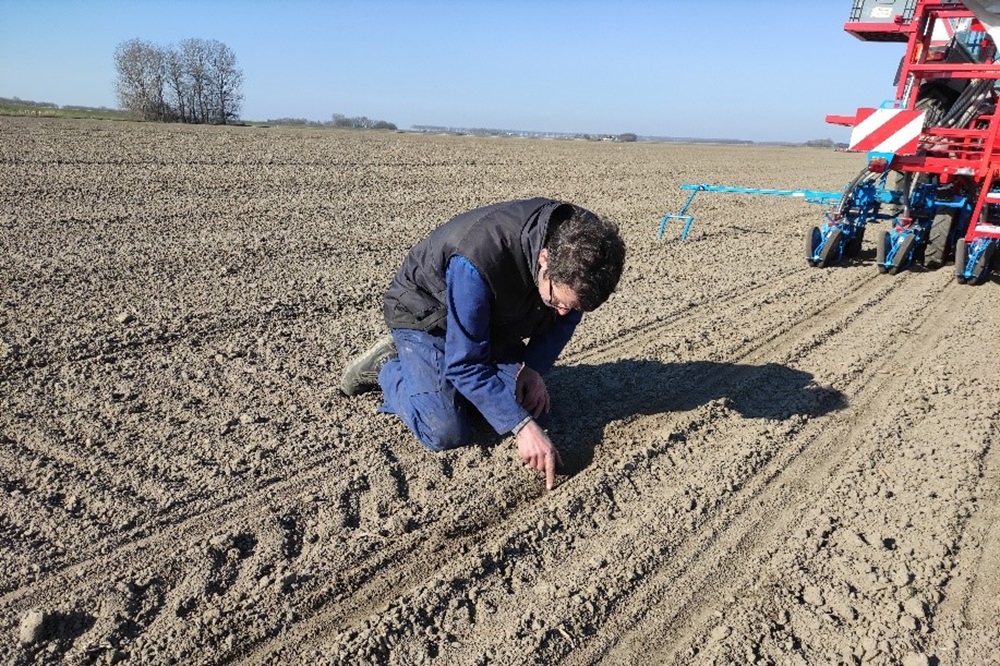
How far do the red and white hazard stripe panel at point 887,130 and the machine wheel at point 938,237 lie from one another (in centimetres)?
71

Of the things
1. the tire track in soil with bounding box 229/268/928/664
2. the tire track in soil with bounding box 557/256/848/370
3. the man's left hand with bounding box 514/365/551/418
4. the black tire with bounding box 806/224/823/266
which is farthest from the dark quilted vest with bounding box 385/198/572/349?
the black tire with bounding box 806/224/823/266

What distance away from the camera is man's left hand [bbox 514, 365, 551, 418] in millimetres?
3182

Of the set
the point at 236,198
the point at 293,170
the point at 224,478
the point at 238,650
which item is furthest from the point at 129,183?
the point at 238,650

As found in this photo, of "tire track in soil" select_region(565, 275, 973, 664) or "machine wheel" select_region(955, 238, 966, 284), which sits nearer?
"tire track in soil" select_region(565, 275, 973, 664)

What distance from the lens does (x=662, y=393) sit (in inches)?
151

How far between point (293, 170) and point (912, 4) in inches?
362

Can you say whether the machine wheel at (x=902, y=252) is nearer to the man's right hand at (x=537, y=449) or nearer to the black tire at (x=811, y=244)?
the black tire at (x=811, y=244)

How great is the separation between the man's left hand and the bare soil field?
198mm

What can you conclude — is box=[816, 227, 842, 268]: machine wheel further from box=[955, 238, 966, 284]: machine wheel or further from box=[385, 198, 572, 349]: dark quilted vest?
box=[385, 198, 572, 349]: dark quilted vest

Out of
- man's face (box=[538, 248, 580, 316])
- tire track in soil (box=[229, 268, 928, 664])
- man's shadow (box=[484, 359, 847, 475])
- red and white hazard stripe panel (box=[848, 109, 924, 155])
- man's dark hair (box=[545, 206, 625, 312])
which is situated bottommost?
tire track in soil (box=[229, 268, 928, 664])

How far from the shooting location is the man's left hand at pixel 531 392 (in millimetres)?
3182

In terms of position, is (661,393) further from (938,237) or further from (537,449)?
(938,237)

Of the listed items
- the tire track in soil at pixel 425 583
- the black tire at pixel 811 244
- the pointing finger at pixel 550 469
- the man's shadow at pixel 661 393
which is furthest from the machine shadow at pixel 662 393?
the black tire at pixel 811 244

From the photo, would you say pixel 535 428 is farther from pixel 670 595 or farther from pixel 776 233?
pixel 776 233
